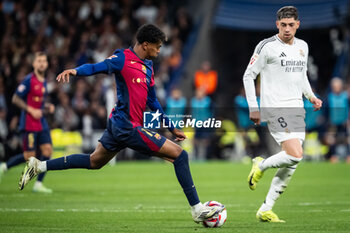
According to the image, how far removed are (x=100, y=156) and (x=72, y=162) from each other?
45 cm

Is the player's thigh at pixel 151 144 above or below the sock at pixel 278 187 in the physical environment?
above

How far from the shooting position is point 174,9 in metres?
27.4

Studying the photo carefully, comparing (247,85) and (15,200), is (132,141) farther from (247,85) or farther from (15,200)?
(15,200)

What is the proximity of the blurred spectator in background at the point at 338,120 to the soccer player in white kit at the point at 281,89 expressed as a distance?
1226cm

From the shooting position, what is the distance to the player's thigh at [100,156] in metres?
8.78

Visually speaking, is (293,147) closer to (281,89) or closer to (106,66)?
(281,89)

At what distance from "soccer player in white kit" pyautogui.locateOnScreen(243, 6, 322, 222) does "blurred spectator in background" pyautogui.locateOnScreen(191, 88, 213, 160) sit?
965 centimetres

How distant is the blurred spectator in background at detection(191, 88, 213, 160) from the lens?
2030 cm

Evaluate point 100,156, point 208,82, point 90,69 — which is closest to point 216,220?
point 100,156

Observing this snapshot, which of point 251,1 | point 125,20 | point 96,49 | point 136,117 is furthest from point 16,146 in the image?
point 136,117

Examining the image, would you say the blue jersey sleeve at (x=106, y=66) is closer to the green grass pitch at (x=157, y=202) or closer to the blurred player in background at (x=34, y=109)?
the green grass pitch at (x=157, y=202)

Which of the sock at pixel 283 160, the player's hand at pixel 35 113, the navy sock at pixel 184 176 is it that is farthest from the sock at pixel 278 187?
the player's hand at pixel 35 113

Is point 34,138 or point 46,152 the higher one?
point 34,138

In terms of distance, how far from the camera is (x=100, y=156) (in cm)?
883
